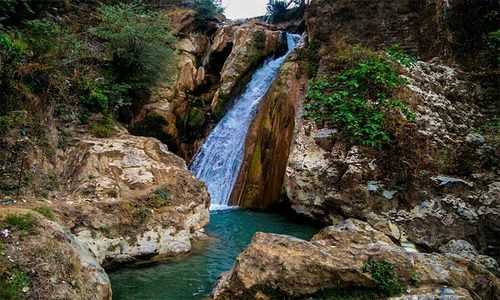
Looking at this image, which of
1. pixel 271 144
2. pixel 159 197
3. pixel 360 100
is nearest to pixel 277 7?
pixel 271 144

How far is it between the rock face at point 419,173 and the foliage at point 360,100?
0.33m

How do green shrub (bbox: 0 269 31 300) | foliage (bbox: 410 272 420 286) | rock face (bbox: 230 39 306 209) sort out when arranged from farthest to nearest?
rock face (bbox: 230 39 306 209) < foliage (bbox: 410 272 420 286) < green shrub (bbox: 0 269 31 300)

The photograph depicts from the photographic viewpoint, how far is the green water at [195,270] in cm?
553

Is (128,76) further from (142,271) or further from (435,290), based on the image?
(435,290)

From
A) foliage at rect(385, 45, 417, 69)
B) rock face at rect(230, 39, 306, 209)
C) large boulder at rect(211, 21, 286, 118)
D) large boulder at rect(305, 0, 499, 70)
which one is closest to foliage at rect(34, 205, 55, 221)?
rock face at rect(230, 39, 306, 209)

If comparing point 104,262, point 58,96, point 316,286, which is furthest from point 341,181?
point 58,96

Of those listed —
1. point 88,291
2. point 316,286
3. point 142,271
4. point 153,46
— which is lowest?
point 142,271

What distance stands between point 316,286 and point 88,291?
2720 mm

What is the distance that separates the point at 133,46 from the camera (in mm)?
11914

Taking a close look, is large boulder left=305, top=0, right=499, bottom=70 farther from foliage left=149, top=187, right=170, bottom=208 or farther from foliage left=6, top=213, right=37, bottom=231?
foliage left=6, top=213, right=37, bottom=231

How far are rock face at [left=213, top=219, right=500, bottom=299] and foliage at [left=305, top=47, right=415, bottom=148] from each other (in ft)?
15.0

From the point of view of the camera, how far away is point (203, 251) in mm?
7504

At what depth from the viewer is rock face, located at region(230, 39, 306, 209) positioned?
12.1 metres

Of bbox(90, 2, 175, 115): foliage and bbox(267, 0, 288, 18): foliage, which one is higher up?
bbox(267, 0, 288, 18): foliage
